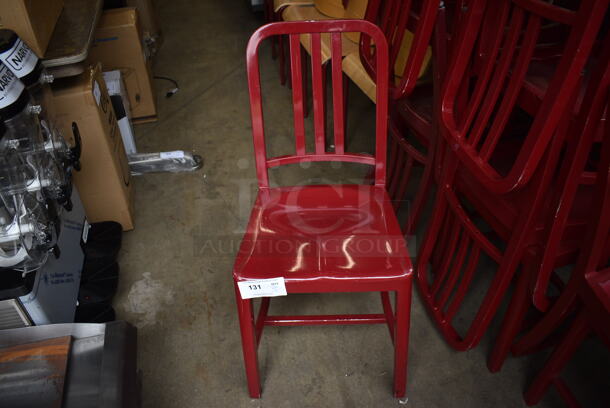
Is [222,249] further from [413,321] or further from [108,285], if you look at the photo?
[413,321]

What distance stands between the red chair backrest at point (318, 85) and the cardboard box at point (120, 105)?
1.15m

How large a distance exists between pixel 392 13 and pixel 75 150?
1142mm

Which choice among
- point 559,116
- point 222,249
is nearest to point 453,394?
point 559,116

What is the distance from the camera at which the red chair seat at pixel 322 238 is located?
1226 millimetres

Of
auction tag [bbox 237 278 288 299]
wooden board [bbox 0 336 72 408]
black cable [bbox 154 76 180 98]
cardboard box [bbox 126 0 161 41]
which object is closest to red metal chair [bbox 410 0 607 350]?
auction tag [bbox 237 278 288 299]

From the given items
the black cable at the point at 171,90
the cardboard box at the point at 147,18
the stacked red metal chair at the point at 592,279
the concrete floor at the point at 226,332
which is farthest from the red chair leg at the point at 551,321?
the cardboard box at the point at 147,18

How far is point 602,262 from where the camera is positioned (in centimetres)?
119

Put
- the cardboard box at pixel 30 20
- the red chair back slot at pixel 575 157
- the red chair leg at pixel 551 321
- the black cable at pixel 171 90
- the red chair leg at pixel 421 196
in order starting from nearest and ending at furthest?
the red chair back slot at pixel 575 157, the red chair leg at pixel 551 321, the cardboard box at pixel 30 20, the red chair leg at pixel 421 196, the black cable at pixel 171 90

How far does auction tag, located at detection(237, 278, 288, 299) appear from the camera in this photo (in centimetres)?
122

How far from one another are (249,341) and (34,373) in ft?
1.89

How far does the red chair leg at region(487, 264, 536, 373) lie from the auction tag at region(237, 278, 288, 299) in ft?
2.06

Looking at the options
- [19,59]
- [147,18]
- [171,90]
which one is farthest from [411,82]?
[147,18]

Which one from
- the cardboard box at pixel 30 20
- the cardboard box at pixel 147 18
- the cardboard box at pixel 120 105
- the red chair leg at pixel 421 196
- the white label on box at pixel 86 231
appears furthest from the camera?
the cardboard box at pixel 147 18

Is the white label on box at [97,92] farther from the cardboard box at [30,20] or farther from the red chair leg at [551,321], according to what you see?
the red chair leg at [551,321]
